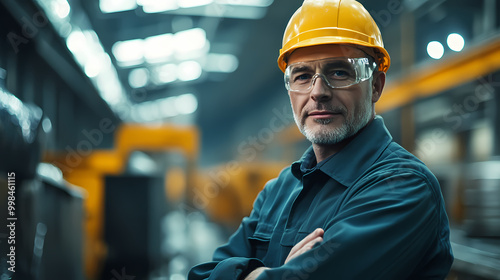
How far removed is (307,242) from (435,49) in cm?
249

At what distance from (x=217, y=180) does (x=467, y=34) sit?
9.23 metres

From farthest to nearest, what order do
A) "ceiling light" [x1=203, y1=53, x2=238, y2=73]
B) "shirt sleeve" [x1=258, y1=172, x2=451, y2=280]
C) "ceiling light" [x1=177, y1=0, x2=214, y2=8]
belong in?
"ceiling light" [x1=203, y1=53, x2=238, y2=73]
"ceiling light" [x1=177, y1=0, x2=214, y2=8]
"shirt sleeve" [x1=258, y1=172, x2=451, y2=280]

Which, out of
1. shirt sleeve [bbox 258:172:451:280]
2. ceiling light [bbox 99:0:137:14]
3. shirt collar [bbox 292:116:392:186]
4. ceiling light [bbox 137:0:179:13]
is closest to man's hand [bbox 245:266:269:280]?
shirt sleeve [bbox 258:172:451:280]

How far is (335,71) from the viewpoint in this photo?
140cm

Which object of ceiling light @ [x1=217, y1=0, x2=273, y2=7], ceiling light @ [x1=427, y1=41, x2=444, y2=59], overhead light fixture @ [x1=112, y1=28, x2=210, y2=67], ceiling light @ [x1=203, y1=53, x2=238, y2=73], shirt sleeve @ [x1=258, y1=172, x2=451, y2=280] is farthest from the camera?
ceiling light @ [x1=203, y1=53, x2=238, y2=73]

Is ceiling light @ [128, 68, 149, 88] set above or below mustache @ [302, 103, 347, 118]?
above

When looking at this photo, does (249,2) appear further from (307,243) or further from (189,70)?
(307,243)

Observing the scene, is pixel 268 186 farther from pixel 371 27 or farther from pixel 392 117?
pixel 392 117

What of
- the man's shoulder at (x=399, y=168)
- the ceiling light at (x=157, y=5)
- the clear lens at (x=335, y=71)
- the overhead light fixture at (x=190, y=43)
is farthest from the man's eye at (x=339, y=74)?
the overhead light fixture at (x=190, y=43)

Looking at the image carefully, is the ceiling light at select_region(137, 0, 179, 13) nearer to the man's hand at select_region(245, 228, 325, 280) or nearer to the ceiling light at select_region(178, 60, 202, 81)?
the ceiling light at select_region(178, 60, 202, 81)

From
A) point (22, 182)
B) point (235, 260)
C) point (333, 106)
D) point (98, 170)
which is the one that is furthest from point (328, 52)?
point (98, 170)

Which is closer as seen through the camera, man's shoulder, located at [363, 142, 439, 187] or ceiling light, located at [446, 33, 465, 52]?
man's shoulder, located at [363, 142, 439, 187]

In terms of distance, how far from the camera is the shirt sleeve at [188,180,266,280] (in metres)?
1.33

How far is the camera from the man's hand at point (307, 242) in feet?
3.78
